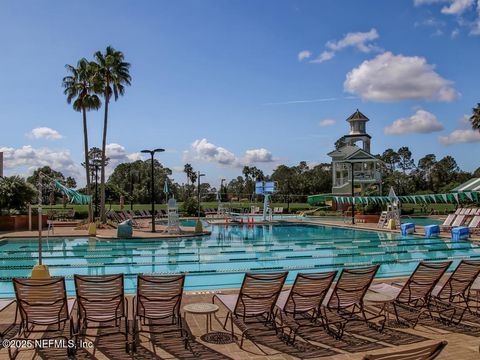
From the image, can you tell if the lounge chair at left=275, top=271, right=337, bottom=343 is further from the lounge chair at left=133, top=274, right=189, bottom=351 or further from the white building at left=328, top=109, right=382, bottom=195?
the white building at left=328, top=109, right=382, bottom=195

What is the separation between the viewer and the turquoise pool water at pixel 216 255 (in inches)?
556

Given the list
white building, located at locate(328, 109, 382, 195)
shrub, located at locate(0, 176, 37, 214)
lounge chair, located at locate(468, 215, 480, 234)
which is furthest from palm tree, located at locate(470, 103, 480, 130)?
shrub, located at locate(0, 176, 37, 214)

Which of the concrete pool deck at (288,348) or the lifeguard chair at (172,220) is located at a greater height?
the lifeguard chair at (172,220)

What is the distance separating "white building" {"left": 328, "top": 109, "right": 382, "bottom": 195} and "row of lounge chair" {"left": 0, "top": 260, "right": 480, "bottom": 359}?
133 feet

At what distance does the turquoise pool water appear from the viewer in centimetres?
1413

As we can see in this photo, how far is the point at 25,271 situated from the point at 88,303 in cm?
1022

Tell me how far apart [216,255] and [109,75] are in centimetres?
1686

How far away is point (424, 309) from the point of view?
708cm

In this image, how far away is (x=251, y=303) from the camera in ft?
19.7

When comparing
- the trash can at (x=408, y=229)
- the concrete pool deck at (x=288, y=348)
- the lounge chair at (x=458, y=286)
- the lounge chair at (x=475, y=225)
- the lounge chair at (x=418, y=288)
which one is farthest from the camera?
the trash can at (x=408, y=229)

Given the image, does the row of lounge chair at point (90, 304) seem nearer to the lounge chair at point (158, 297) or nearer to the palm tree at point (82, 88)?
the lounge chair at point (158, 297)

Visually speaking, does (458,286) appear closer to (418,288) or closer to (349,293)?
(418,288)

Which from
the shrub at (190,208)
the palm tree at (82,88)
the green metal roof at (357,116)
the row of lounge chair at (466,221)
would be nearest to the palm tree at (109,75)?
the palm tree at (82,88)

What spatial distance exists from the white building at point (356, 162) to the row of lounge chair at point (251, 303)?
1599 inches
